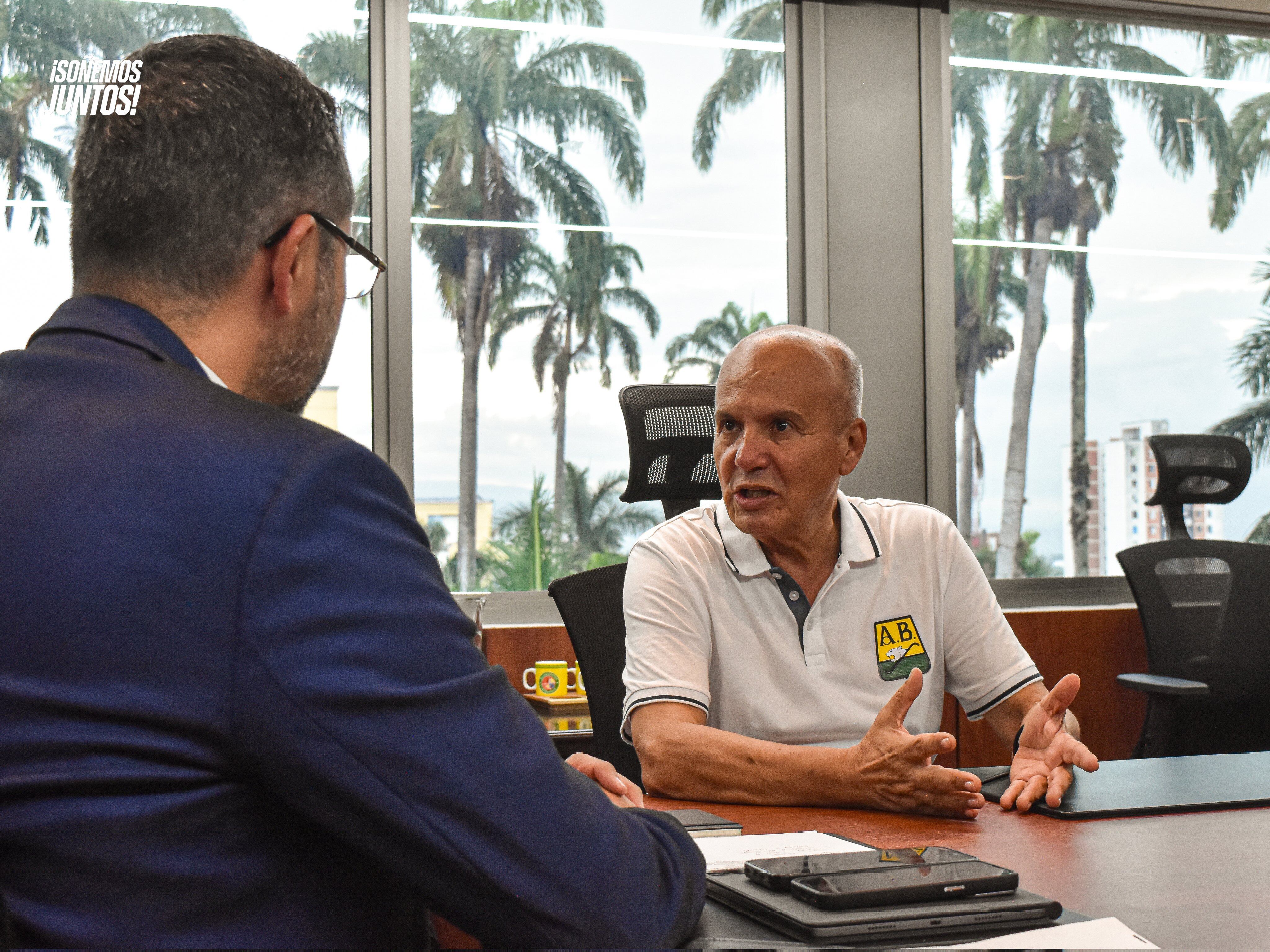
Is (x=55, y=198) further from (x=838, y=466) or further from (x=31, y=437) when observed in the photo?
(x=31, y=437)

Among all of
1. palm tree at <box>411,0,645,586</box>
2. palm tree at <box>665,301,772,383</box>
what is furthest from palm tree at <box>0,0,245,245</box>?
palm tree at <box>665,301,772,383</box>

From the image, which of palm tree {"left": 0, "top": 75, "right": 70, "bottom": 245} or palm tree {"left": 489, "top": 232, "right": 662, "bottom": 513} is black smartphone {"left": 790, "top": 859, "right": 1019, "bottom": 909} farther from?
palm tree {"left": 0, "top": 75, "right": 70, "bottom": 245}

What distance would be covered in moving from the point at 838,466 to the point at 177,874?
1702 mm

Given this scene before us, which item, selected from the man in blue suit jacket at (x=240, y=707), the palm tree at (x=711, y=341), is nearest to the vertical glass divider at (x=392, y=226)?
the palm tree at (x=711, y=341)

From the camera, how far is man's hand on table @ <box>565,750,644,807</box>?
1.44 meters

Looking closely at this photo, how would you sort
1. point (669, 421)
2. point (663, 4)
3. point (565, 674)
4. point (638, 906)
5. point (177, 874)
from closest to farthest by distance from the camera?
point (177, 874) → point (638, 906) → point (669, 421) → point (565, 674) → point (663, 4)

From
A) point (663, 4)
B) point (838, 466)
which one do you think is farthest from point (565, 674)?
point (663, 4)

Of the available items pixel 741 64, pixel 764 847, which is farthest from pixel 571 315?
pixel 764 847

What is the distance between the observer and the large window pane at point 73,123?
141 inches

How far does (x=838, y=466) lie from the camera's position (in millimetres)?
2303

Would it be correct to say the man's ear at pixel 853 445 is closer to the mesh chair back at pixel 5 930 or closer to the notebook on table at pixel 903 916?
the notebook on table at pixel 903 916

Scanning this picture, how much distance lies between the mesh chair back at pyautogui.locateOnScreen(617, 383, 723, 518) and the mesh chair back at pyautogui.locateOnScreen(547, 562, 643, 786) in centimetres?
30

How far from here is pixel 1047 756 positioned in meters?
1.72

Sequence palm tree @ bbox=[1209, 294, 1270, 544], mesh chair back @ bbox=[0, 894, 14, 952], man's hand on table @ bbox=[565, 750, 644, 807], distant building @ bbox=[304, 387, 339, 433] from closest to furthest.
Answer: mesh chair back @ bbox=[0, 894, 14, 952] → man's hand on table @ bbox=[565, 750, 644, 807] → distant building @ bbox=[304, 387, 339, 433] → palm tree @ bbox=[1209, 294, 1270, 544]
